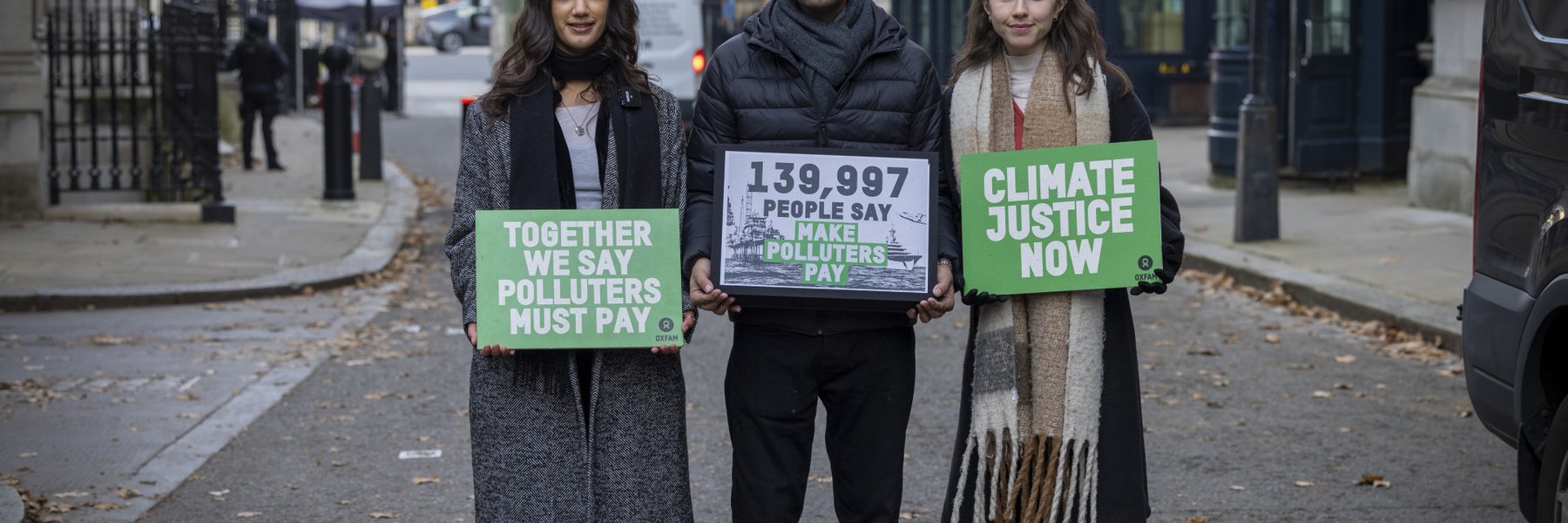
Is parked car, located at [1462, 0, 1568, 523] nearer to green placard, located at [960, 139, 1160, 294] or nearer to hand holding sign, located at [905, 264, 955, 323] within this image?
green placard, located at [960, 139, 1160, 294]

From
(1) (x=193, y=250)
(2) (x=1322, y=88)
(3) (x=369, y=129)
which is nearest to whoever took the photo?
(1) (x=193, y=250)

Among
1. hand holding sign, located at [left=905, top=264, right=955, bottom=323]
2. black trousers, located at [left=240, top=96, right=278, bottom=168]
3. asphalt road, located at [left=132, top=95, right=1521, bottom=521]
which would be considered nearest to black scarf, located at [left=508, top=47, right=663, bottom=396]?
hand holding sign, located at [left=905, top=264, right=955, bottom=323]

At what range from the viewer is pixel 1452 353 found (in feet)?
29.0

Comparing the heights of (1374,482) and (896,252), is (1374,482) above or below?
below

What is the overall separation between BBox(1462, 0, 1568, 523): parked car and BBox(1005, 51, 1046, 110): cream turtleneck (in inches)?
60.1

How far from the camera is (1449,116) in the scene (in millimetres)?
13680

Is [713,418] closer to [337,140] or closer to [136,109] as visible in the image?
[136,109]

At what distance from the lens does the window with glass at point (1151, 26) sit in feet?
77.3

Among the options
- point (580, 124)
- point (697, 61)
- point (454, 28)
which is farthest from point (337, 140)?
point (454, 28)

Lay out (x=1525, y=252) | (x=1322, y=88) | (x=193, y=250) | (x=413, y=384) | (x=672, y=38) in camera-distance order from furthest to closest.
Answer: (x=672, y=38)
(x=1322, y=88)
(x=193, y=250)
(x=413, y=384)
(x=1525, y=252)

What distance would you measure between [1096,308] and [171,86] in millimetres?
12185

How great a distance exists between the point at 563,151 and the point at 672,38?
16656 millimetres

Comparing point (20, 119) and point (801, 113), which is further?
point (20, 119)

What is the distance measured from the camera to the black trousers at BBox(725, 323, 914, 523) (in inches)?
160
